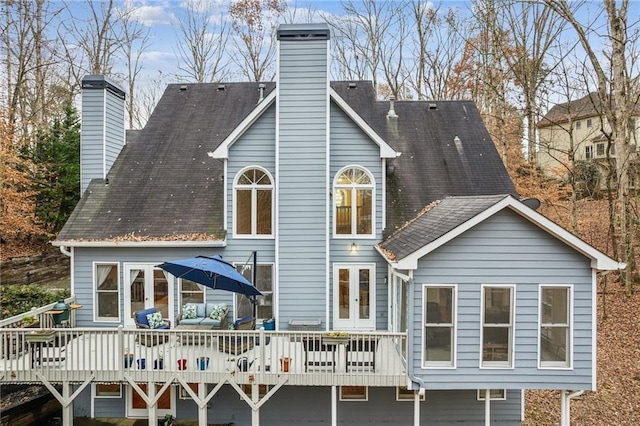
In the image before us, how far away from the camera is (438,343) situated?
744 centimetres

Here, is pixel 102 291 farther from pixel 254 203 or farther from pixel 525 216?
pixel 525 216

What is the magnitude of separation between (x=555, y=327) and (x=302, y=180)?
627 cm

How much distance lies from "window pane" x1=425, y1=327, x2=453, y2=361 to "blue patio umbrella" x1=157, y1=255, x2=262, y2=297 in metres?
3.48

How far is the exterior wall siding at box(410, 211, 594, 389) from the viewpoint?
287 inches

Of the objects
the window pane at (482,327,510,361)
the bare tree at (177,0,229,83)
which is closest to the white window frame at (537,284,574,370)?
the window pane at (482,327,510,361)

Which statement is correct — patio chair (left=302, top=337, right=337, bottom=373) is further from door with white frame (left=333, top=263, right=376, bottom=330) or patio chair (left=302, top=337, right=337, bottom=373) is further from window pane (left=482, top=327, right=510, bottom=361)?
window pane (left=482, top=327, right=510, bottom=361)

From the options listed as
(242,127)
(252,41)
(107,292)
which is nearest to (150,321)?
(107,292)

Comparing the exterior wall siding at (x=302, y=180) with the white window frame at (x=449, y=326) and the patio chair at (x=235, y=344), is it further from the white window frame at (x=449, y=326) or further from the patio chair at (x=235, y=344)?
the white window frame at (x=449, y=326)

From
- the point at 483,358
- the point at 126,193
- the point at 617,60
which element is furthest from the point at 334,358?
the point at 617,60

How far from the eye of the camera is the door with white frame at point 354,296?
9.72m

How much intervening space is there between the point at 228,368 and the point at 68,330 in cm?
346

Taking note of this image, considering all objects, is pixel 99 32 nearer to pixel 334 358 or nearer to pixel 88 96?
pixel 88 96

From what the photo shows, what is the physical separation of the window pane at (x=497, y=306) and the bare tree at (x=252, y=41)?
777 inches

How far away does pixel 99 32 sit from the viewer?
21.7m
